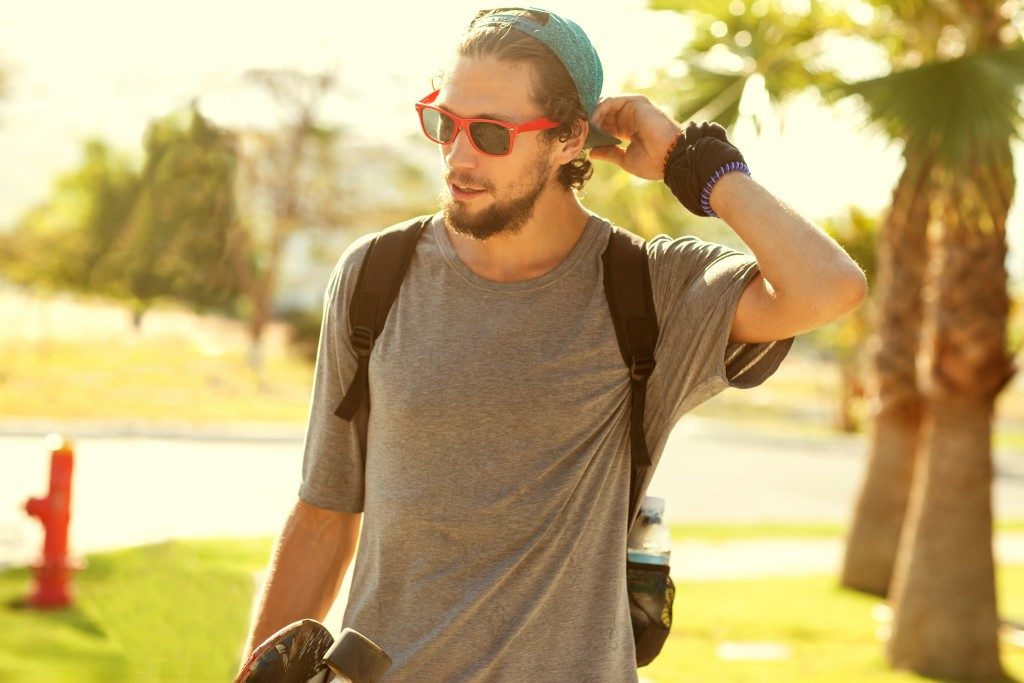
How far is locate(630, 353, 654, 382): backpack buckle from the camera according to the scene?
1909 mm

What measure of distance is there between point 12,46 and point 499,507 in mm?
30840

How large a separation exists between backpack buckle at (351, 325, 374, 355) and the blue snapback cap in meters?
0.49

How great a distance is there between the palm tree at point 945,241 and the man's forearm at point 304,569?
4.36 metres

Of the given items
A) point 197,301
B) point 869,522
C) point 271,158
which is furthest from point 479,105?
point 197,301

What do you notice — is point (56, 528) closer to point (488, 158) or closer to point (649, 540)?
point (649, 540)

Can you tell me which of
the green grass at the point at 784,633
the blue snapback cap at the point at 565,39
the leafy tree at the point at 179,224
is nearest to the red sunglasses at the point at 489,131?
the blue snapback cap at the point at 565,39

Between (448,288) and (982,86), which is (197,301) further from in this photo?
(448,288)

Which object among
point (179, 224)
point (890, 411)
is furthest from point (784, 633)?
point (179, 224)

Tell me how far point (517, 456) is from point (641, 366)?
0.78 feet

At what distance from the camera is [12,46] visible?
96.3ft

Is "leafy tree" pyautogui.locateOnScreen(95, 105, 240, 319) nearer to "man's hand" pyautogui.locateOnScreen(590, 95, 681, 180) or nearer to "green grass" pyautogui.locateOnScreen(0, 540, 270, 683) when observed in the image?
"green grass" pyautogui.locateOnScreen(0, 540, 270, 683)

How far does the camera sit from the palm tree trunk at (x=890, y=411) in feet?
28.7

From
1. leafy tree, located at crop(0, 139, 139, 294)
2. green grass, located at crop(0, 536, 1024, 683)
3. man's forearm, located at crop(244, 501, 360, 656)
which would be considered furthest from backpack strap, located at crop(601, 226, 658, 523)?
leafy tree, located at crop(0, 139, 139, 294)

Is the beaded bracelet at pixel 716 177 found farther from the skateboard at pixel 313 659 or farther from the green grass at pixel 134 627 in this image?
the green grass at pixel 134 627
